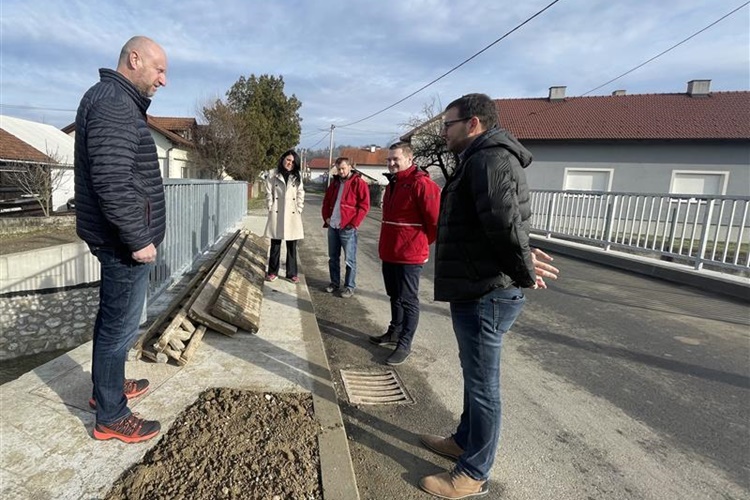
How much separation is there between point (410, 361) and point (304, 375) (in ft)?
3.68

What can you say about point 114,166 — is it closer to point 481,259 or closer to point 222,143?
point 481,259

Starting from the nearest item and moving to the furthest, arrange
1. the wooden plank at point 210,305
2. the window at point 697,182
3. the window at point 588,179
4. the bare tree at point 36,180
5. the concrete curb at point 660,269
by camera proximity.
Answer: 1. the wooden plank at point 210,305
2. the concrete curb at point 660,269
3. the bare tree at point 36,180
4. the window at point 697,182
5. the window at point 588,179

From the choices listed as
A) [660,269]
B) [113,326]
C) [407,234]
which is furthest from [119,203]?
[660,269]

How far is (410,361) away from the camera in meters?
4.02

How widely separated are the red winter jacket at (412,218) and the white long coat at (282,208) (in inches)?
101

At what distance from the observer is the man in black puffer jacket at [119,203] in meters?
2.02

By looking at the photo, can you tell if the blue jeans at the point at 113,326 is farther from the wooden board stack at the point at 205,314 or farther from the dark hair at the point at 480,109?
the dark hair at the point at 480,109

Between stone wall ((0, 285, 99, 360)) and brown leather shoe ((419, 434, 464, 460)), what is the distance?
828cm

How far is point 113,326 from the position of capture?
2309mm

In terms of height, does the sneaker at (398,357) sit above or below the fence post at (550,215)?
below

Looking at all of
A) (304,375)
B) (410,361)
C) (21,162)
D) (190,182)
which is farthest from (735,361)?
(21,162)

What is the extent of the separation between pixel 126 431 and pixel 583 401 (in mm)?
3189

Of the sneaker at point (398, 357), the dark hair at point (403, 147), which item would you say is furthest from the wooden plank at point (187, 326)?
the dark hair at point (403, 147)

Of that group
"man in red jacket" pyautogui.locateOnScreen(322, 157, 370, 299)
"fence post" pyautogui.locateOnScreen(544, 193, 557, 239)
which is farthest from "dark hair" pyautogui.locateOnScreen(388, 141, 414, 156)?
"fence post" pyautogui.locateOnScreen(544, 193, 557, 239)
